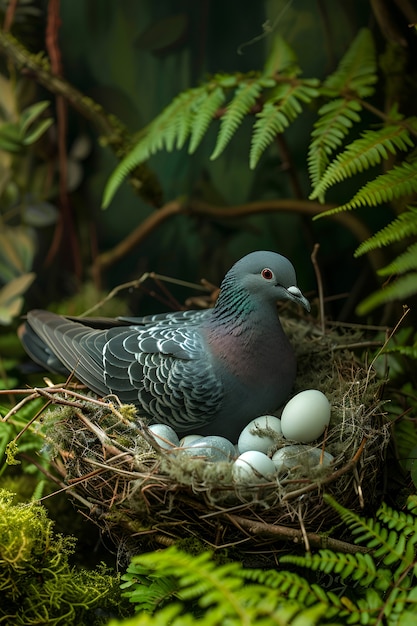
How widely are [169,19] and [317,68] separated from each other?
0.47 m

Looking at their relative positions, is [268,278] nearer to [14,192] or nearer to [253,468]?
[253,468]

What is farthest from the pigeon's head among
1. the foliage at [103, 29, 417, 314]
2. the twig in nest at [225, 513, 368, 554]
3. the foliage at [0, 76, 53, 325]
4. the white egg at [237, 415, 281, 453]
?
the foliage at [0, 76, 53, 325]

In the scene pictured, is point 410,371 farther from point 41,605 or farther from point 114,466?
point 41,605

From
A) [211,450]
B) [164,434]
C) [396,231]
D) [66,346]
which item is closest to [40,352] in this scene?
[66,346]

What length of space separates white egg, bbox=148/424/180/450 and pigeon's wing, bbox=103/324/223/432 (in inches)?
1.6

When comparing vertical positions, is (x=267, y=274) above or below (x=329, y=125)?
below

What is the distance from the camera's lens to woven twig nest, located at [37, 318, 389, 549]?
115cm

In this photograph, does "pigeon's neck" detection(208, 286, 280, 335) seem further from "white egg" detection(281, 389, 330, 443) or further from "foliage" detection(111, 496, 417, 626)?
"foliage" detection(111, 496, 417, 626)

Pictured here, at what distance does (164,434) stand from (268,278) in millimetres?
399

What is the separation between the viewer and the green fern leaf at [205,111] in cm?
151

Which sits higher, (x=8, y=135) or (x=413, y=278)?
(x=8, y=135)

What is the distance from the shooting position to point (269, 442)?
134 cm

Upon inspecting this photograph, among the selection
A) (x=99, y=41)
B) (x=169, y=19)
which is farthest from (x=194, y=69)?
(x=99, y=41)

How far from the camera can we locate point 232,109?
148 centimetres
